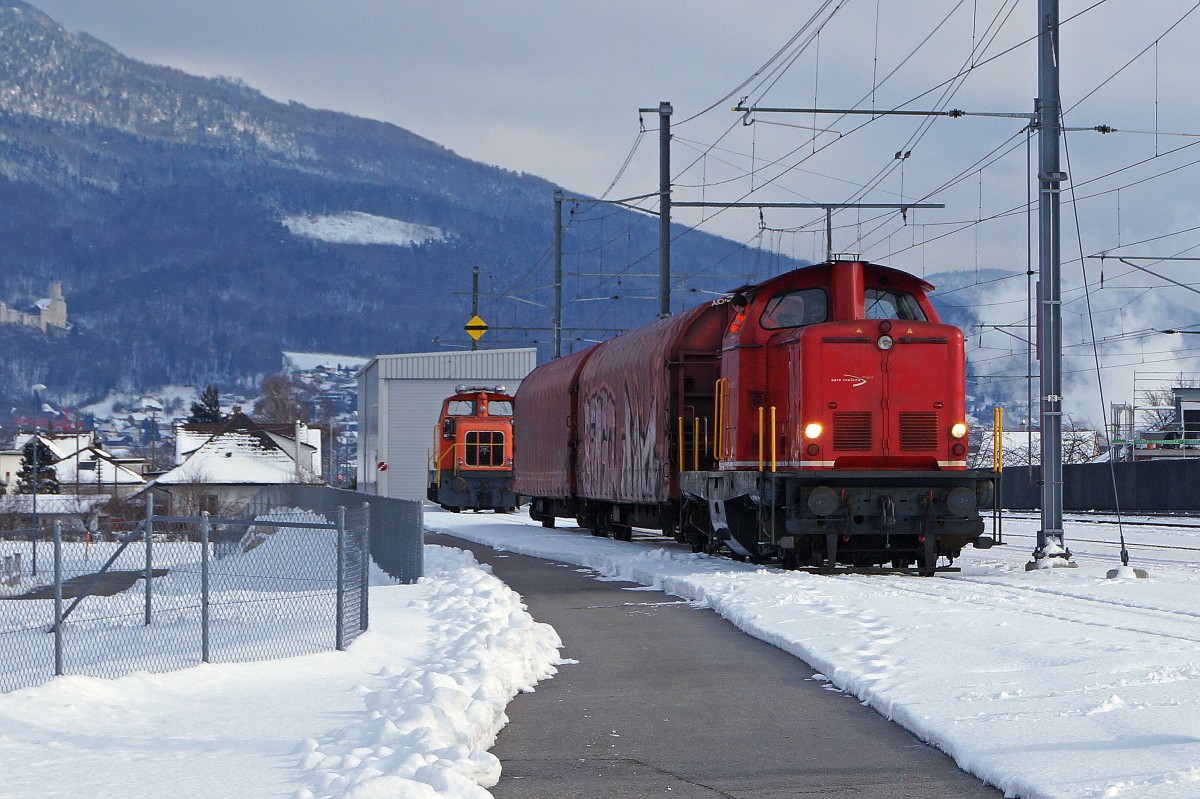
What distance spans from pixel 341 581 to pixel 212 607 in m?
1.72

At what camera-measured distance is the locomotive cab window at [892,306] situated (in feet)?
58.4

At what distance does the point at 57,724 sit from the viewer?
8438 mm

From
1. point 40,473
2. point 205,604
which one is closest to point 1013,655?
point 205,604

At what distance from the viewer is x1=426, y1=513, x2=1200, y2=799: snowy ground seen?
6.84 meters

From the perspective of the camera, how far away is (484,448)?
4531cm

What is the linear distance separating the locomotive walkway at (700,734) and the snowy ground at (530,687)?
8.3 inches

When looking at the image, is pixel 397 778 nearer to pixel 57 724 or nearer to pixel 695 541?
pixel 57 724

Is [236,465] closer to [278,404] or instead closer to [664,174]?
[664,174]

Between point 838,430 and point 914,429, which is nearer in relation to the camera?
point 838,430

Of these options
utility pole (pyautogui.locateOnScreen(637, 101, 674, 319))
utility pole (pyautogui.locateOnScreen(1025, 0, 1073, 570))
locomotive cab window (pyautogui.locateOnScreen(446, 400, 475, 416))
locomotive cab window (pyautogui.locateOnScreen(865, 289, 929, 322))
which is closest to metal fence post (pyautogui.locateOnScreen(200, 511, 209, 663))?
locomotive cab window (pyautogui.locateOnScreen(865, 289, 929, 322))

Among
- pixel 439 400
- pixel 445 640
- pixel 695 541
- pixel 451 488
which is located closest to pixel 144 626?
pixel 445 640

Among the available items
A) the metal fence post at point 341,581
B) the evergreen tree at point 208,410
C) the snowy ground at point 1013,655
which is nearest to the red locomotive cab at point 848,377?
the snowy ground at point 1013,655

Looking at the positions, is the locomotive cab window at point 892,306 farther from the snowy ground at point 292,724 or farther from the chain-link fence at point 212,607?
the chain-link fence at point 212,607

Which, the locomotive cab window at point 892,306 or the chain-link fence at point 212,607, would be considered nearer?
the chain-link fence at point 212,607
